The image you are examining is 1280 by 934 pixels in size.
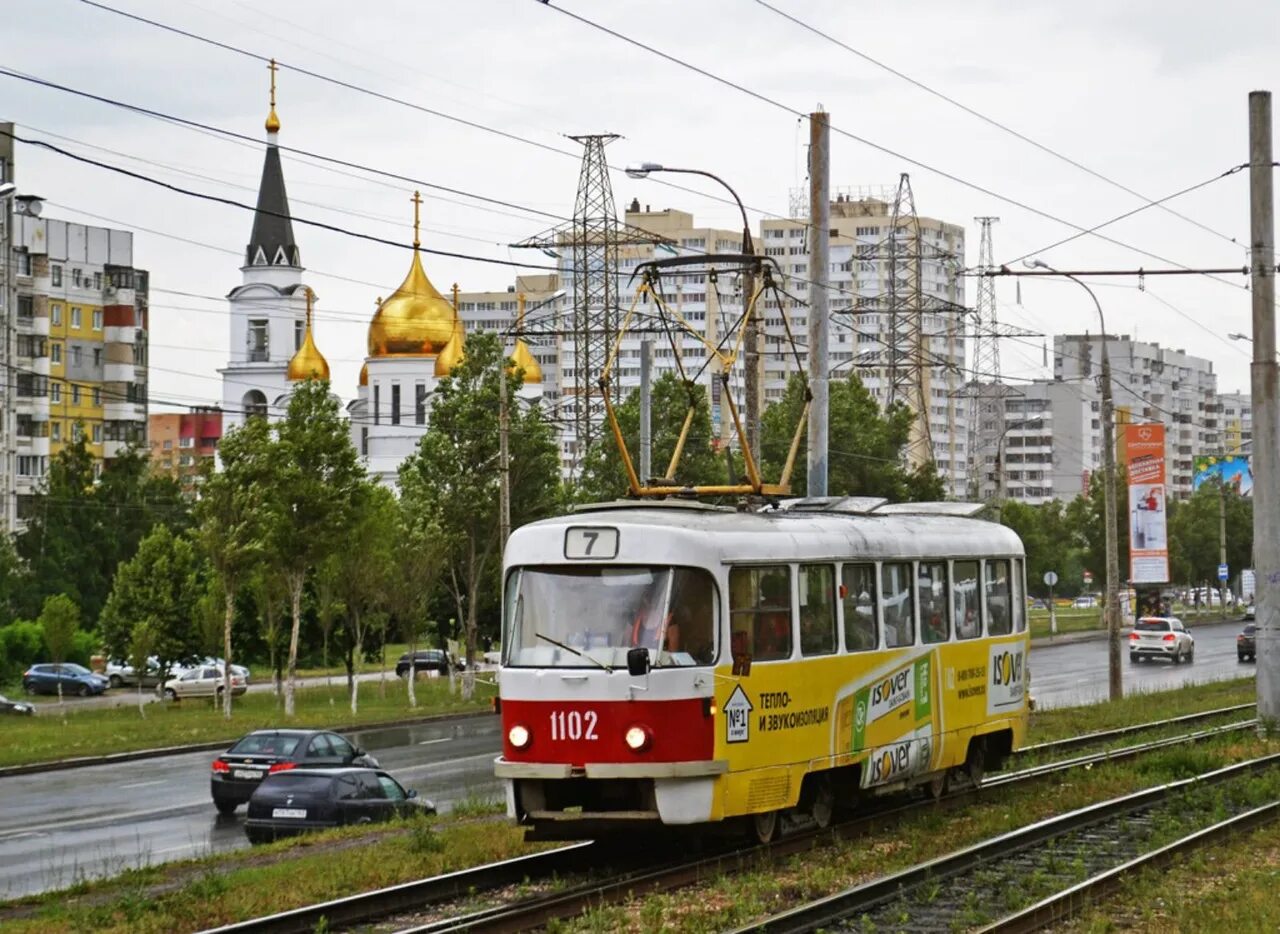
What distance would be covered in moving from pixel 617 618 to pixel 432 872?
8.31 ft

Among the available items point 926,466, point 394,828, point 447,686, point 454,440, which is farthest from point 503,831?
point 926,466

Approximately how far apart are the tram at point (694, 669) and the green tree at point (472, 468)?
3481 centimetres

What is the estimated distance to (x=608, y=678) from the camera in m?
15.1

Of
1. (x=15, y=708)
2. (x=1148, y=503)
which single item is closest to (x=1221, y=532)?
(x=1148, y=503)

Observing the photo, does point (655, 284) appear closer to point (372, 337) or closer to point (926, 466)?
point (926, 466)

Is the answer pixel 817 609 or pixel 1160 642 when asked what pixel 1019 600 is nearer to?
pixel 817 609

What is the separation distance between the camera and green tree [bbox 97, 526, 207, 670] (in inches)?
2142

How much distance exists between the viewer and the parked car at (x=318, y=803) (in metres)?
23.4

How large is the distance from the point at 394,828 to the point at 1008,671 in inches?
271

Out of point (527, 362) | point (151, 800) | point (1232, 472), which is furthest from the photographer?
point (1232, 472)

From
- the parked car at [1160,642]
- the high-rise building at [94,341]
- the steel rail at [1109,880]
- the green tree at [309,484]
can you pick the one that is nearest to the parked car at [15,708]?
the green tree at [309,484]

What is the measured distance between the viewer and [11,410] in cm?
9781

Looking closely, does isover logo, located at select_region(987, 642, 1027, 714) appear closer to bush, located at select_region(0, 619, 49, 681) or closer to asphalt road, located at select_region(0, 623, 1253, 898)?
asphalt road, located at select_region(0, 623, 1253, 898)

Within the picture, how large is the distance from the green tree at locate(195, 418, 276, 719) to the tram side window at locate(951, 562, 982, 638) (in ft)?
86.9
